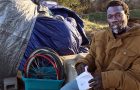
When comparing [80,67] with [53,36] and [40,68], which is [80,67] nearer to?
[40,68]

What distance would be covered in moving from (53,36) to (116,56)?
2.46 meters

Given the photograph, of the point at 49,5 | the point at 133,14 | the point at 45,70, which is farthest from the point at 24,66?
the point at 133,14

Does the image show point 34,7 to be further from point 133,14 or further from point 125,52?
point 133,14

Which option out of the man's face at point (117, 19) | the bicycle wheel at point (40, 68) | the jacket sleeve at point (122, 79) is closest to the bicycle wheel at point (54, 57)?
the bicycle wheel at point (40, 68)

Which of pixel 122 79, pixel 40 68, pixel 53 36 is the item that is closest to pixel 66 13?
pixel 53 36

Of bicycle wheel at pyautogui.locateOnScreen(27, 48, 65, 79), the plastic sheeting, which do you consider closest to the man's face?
bicycle wheel at pyautogui.locateOnScreen(27, 48, 65, 79)

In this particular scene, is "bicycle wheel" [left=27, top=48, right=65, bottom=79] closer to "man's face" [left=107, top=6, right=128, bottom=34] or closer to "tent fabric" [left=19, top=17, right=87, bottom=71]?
"tent fabric" [left=19, top=17, right=87, bottom=71]

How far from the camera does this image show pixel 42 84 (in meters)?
5.66

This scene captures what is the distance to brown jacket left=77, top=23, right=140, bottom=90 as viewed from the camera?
153 inches

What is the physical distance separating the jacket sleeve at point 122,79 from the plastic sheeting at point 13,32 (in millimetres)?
2642

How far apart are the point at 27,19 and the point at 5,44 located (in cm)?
56

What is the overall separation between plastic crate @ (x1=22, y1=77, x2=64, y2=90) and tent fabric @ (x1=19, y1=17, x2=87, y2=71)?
32.2 inches

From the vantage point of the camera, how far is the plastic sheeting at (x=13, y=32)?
6215mm

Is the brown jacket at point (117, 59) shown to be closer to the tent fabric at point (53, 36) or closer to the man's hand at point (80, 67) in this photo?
the man's hand at point (80, 67)
